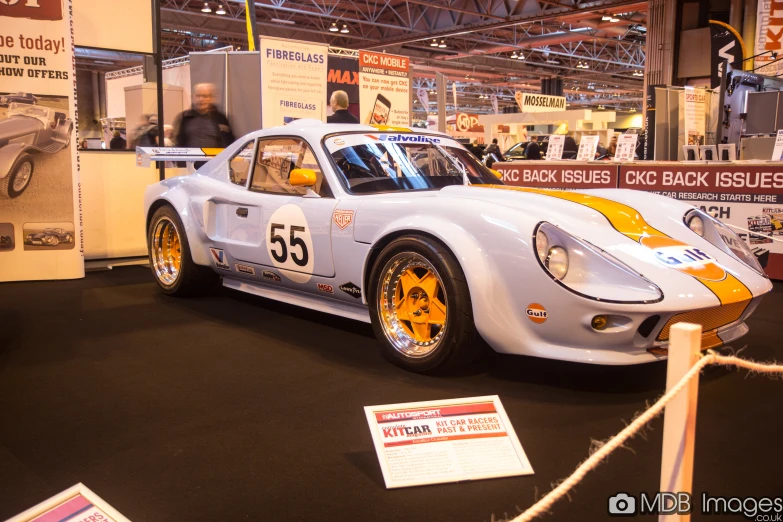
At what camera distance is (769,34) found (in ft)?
39.0

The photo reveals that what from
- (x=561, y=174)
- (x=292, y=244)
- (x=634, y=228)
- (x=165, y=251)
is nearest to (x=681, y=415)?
(x=634, y=228)

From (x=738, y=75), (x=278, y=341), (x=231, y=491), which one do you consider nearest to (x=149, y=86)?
(x=278, y=341)

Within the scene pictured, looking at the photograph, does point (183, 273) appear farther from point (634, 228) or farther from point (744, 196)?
point (744, 196)

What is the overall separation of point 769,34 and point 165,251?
11.1 metres

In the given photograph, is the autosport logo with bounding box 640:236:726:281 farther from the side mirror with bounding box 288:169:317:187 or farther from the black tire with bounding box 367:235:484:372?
the side mirror with bounding box 288:169:317:187

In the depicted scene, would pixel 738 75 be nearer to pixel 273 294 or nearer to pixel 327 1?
pixel 273 294

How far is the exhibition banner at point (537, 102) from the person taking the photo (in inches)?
866

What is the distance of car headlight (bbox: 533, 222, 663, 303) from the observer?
2.86 metres

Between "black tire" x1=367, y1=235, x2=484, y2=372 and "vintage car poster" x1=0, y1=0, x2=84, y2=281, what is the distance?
3910mm

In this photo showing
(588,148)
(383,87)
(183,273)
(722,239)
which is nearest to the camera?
(722,239)

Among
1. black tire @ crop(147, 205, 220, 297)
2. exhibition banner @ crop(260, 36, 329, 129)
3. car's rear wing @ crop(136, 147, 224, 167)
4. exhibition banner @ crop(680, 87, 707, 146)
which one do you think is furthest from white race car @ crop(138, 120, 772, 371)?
exhibition banner @ crop(680, 87, 707, 146)

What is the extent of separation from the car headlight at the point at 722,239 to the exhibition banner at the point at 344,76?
620 cm

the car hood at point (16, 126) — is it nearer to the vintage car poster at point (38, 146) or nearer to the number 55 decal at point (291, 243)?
the vintage car poster at point (38, 146)

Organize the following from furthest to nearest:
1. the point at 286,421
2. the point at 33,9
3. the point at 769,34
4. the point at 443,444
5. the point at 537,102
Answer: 1. the point at 537,102
2. the point at 769,34
3. the point at 33,9
4. the point at 286,421
5. the point at 443,444
